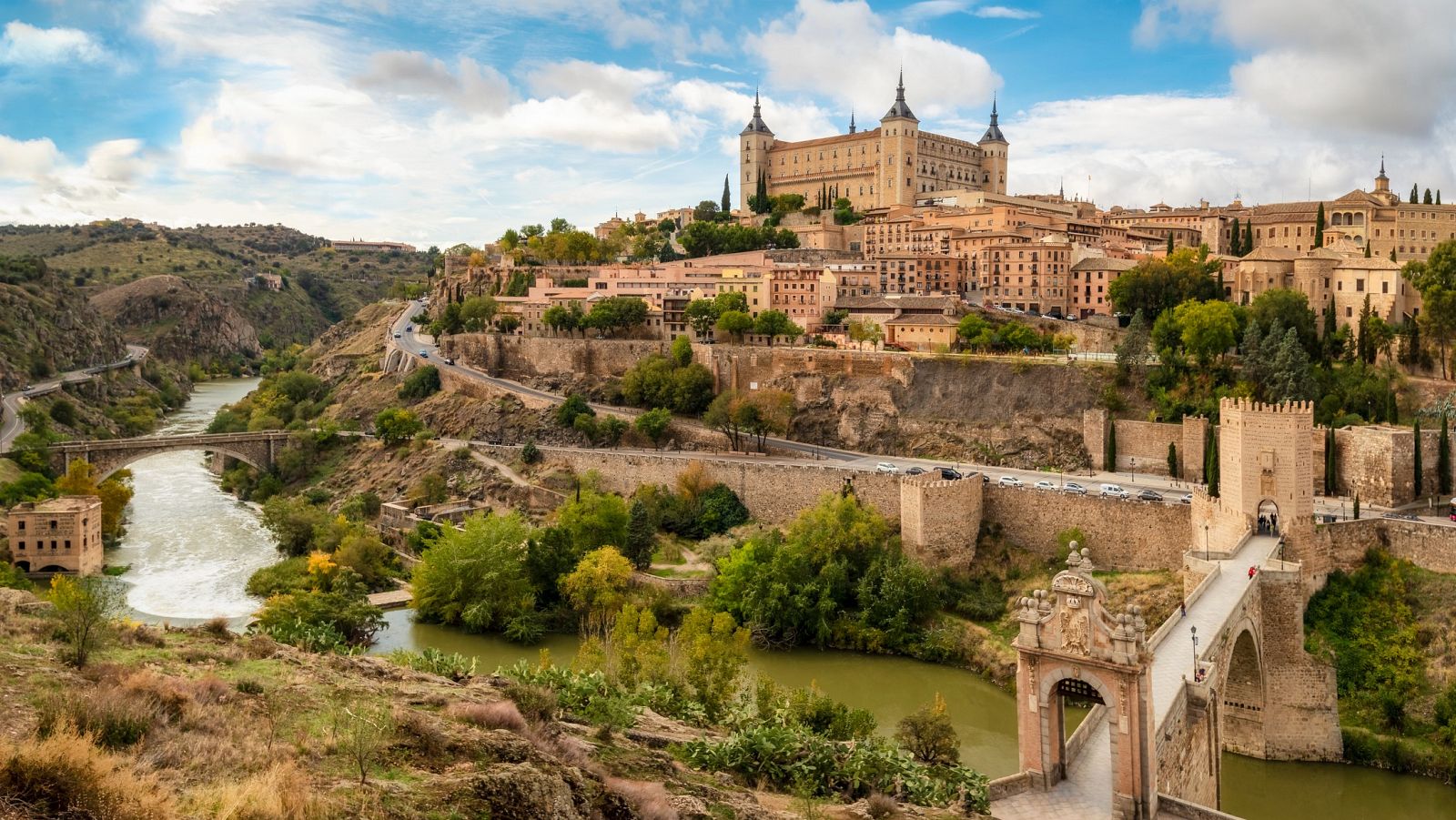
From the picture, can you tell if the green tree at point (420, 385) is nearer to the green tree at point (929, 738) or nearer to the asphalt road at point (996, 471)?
the asphalt road at point (996, 471)

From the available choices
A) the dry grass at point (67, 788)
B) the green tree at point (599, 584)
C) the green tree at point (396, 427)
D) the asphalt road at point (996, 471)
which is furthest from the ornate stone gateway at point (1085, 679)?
the green tree at point (396, 427)

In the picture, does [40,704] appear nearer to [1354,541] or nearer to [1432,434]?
[1354,541]

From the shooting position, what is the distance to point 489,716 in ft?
36.8

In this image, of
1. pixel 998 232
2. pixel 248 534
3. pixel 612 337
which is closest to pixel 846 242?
pixel 998 232

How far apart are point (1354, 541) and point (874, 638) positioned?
11950 mm

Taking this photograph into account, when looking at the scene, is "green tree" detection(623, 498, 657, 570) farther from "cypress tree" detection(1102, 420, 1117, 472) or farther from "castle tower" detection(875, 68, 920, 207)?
"castle tower" detection(875, 68, 920, 207)

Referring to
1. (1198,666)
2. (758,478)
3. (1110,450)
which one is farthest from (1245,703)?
(758,478)

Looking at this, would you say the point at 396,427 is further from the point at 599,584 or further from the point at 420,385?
the point at 599,584

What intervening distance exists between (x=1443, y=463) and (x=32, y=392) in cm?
6543

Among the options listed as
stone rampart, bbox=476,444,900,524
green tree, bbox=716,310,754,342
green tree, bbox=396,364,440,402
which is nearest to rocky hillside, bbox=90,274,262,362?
green tree, bbox=396,364,440,402

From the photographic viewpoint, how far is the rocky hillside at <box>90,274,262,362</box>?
317ft

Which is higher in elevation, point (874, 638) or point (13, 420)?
point (13, 420)

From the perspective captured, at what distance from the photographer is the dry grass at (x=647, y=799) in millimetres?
9637

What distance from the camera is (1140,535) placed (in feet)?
96.0
